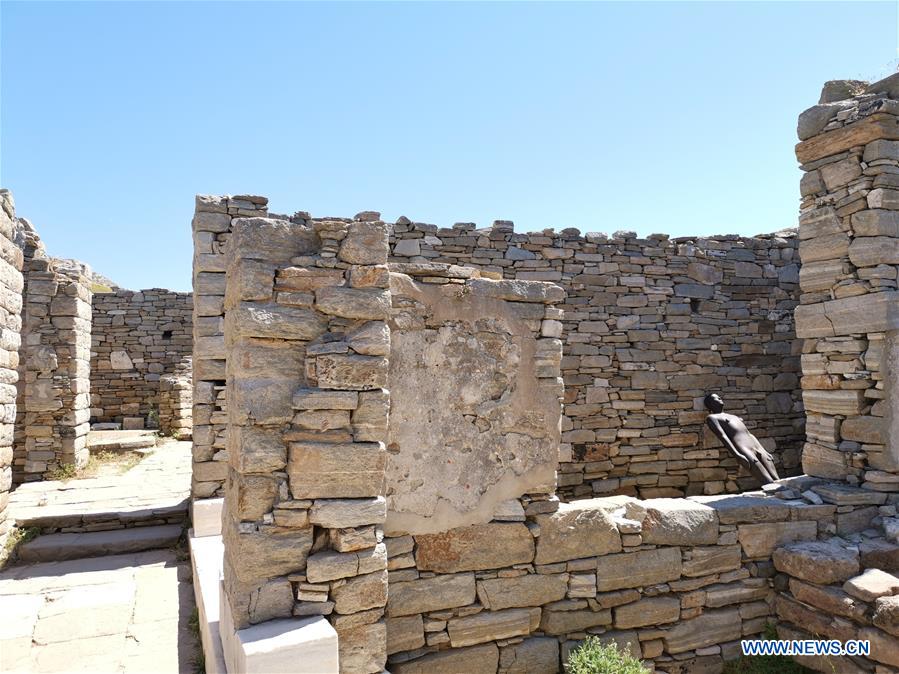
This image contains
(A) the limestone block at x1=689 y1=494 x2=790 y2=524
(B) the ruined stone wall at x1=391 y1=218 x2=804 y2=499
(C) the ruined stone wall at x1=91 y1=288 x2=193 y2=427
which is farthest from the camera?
(C) the ruined stone wall at x1=91 y1=288 x2=193 y2=427

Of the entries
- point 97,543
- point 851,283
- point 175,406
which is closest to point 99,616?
point 97,543

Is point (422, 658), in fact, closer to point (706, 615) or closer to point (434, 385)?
point (434, 385)

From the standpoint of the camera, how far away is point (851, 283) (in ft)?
16.2

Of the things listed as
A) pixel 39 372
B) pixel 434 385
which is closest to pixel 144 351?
pixel 39 372

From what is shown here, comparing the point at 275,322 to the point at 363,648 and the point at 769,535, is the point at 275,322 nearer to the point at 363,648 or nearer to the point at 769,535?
the point at 363,648

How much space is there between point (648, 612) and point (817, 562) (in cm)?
127

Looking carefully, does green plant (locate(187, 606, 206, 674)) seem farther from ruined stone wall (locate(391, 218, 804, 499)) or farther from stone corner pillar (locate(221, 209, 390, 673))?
ruined stone wall (locate(391, 218, 804, 499))

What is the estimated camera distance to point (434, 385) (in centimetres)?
359

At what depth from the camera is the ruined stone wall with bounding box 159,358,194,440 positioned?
12141 millimetres

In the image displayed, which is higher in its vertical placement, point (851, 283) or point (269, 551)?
point (851, 283)

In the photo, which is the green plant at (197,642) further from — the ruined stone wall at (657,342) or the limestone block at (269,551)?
the ruined stone wall at (657,342)

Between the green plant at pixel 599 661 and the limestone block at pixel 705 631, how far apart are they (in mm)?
510

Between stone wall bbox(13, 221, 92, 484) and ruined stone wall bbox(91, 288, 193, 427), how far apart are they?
4383 millimetres

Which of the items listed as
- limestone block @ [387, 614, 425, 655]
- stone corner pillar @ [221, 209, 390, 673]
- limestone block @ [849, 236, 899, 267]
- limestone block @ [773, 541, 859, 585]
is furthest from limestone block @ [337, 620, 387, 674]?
limestone block @ [849, 236, 899, 267]
